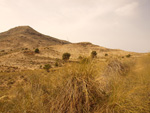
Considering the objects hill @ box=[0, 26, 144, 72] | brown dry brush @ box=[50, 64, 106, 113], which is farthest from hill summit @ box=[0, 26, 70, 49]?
brown dry brush @ box=[50, 64, 106, 113]

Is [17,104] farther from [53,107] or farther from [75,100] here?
[75,100]

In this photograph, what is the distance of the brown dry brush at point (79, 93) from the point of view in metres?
2.10

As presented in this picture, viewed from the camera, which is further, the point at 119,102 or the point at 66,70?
the point at 66,70

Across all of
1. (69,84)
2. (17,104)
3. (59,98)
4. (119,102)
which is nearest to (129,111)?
(119,102)

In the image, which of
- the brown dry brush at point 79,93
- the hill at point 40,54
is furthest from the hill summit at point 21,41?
the brown dry brush at point 79,93

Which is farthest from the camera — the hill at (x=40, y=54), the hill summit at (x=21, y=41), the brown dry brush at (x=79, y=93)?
the hill summit at (x=21, y=41)

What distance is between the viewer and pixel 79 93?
85.4 inches

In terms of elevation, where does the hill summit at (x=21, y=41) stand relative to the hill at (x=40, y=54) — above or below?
above

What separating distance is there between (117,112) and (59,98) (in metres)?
1.32

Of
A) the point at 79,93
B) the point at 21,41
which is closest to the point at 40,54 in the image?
the point at 79,93

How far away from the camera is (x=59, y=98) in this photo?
91.3 inches

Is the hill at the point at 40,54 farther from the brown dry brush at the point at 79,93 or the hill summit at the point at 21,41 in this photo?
the brown dry brush at the point at 79,93

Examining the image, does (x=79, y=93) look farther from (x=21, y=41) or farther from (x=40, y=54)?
(x=21, y=41)

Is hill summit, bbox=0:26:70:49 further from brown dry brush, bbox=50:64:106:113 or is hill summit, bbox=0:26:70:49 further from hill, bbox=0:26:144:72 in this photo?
brown dry brush, bbox=50:64:106:113
